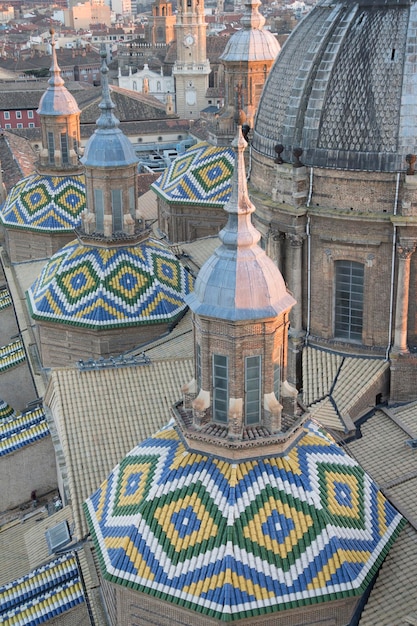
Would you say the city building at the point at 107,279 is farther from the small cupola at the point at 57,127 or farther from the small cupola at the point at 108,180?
the small cupola at the point at 57,127

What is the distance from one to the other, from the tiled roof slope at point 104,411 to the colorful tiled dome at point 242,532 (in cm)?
410

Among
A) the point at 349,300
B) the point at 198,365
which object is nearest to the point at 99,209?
the point at 349,300

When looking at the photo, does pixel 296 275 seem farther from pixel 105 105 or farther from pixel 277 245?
pixel 105 105

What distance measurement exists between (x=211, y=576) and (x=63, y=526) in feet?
24.3

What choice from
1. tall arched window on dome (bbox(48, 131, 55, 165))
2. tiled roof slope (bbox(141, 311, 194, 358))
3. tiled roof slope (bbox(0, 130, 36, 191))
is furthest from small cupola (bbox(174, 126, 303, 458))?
tiled roof slope (bbox(0, 130, 36, 191))

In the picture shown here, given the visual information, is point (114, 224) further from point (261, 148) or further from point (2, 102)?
point (2, 102)

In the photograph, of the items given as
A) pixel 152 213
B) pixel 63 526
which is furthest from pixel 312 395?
pixel 152 213

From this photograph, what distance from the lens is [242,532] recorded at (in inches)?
587

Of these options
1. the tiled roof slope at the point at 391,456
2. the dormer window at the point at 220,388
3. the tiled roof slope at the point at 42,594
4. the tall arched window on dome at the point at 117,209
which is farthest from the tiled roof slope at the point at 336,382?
the tall arched window on dome at the point at 117,209

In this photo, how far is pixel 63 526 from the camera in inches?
834

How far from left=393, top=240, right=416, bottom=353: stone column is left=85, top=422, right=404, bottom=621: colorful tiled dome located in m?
5.87

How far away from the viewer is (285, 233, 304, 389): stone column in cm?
2236

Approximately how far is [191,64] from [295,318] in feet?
284

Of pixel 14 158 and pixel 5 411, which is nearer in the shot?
pixel 5 411
